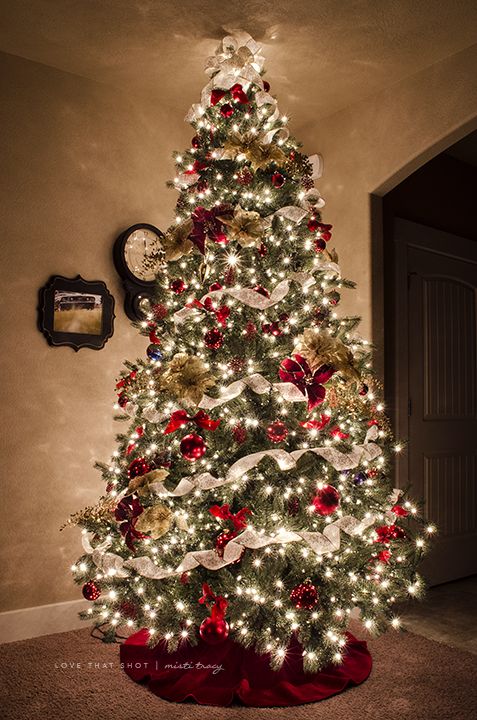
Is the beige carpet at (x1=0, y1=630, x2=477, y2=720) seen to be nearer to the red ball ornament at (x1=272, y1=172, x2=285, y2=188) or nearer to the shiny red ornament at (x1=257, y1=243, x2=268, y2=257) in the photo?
the shiny red ornament at (x1=257, y1=243, x2=268, y2=257)

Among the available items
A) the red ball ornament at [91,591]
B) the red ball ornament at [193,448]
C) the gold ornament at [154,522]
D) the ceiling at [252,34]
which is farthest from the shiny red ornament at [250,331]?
the ceiling at [252,34]

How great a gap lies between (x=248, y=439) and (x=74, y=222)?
160 centimetres

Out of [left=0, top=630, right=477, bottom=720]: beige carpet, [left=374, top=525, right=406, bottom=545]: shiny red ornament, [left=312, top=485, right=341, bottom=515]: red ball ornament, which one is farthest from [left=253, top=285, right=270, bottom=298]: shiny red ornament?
[left=0, top=630, right=477, bottom=720]: beige carpet

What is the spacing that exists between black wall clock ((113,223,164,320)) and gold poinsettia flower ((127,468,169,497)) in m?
1.25

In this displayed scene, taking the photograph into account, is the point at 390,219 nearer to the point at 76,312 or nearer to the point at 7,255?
the point at 76,312

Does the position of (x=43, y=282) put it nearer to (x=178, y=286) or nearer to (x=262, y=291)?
(x=178, y=286)

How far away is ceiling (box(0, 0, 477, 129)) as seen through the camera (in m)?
2.57

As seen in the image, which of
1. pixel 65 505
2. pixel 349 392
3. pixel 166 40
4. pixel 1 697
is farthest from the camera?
pixel 65 505

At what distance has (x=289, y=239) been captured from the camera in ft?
8.32

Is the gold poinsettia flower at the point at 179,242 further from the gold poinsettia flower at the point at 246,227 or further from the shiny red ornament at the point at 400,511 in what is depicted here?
the shiny red ornament at the point at 400,511

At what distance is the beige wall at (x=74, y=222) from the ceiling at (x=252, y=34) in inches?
5.9

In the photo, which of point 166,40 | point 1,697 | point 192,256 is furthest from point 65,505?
point 166,40

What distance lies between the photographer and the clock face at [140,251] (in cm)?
330

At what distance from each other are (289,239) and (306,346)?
1.70ft
